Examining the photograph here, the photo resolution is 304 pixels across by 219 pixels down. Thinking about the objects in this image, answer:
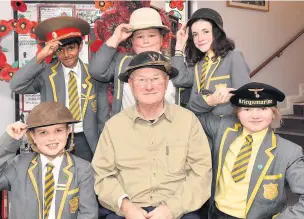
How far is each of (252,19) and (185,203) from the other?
4.16m

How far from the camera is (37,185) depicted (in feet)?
6.64

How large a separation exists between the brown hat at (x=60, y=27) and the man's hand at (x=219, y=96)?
95 centimetres

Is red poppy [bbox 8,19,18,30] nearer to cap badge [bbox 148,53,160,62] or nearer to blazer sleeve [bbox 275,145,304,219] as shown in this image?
cap badge [bbox 148,53,160,62]

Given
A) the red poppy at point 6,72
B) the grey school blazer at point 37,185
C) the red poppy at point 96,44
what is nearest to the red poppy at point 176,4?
the red poppy at point 96,44

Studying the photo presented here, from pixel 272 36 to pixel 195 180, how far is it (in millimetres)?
4391

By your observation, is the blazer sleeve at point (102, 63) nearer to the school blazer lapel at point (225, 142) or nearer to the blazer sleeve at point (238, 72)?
the blazer sleeve at point (238, 72)

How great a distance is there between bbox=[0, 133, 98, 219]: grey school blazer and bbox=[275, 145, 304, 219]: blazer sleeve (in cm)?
100

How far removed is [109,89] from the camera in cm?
282

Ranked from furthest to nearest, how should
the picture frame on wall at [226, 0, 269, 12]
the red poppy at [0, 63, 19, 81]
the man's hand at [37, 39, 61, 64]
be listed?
the picture frame on wall at [226, 0, 269, 12] → the red poppy at [0, 63, 19, 81] → the man's hand at [37, 39, 61, 64]

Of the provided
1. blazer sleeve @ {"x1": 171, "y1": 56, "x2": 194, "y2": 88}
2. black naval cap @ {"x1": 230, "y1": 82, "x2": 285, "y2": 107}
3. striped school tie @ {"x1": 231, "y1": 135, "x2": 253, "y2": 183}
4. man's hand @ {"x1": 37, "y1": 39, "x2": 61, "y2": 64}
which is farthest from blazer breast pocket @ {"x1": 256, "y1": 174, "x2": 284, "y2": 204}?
man's hand @ {"x1": 37, "y1": 39, "x2": 61, "y2": 64}

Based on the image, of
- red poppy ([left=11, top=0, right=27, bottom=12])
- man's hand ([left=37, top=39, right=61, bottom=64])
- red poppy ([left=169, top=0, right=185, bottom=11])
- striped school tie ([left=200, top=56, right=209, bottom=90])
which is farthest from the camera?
red poppy ([left=169, top=0, right=185, bottom=11])

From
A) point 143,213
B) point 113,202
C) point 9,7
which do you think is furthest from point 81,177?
point 9,7

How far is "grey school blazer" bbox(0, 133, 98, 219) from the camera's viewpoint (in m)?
2.01

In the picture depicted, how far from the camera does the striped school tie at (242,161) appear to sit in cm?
205
